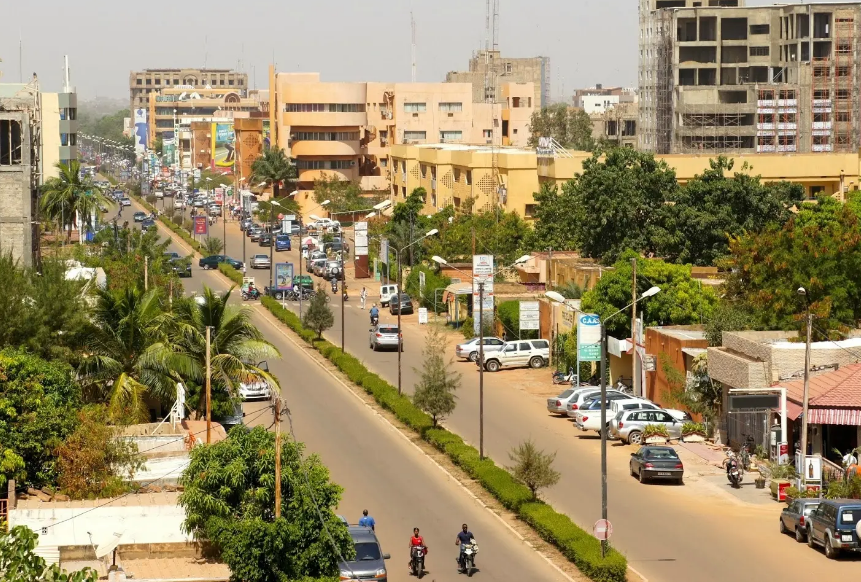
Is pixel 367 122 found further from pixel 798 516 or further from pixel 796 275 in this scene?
pixel 798 516

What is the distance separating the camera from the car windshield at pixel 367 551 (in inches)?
1110

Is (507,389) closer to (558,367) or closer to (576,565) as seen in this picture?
(558,367)

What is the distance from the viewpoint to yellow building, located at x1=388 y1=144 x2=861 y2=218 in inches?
3423

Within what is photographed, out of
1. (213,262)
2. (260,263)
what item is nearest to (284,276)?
(260,263)

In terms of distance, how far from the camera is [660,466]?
3822 centimetres

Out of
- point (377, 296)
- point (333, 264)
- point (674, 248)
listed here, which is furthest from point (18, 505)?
point (333, 264)

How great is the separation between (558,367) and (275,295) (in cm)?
2850

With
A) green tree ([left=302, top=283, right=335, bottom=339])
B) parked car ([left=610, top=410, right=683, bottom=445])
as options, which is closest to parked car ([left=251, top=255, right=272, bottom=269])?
green tree ([left=302, top=283, right=335, bottom=339])

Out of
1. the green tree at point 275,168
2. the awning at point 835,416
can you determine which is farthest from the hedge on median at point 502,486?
the green tree at point 275,168

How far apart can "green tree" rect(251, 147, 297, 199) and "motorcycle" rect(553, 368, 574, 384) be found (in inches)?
3187

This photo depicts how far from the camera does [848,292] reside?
49.0 m

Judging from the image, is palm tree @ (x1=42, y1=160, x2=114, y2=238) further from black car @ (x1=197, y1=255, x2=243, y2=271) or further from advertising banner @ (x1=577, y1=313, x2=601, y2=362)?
advertising banner @ (x1=577, y1=313, x2=601, y2=362)

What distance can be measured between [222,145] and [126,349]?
149 metres

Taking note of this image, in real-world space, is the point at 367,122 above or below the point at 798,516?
above
